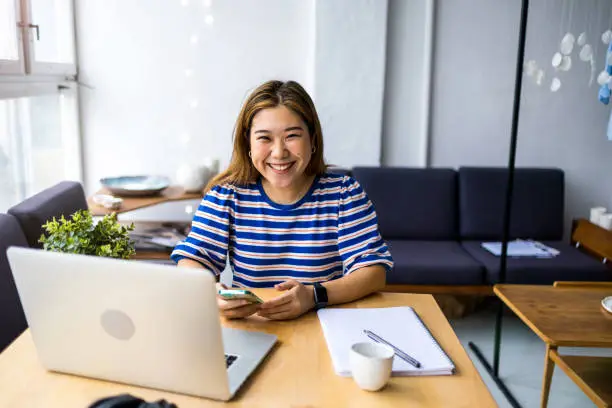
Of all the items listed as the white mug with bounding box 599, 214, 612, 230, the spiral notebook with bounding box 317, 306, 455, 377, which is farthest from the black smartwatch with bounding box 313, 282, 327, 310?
the white mug with bounding box 599, 214, 612, 230

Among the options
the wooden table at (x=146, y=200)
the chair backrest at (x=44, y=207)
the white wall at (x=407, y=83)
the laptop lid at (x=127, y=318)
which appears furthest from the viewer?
the white wall at (x=407, y=83)

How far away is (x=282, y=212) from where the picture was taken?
160 centimetres

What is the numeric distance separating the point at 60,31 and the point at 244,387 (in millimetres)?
2782

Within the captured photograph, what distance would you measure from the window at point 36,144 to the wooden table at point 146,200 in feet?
0.95

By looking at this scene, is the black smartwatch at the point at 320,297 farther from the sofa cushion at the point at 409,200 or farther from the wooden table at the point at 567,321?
the sofa cushion at the point at 409,200

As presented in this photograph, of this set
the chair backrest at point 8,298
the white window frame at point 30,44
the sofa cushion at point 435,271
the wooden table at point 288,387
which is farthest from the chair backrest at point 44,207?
the sofa cushion at point 435,271

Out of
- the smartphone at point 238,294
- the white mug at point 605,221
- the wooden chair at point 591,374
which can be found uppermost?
the smartphone at point 238,294

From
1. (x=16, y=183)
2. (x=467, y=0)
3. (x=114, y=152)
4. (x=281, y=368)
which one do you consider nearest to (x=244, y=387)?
(x=281, y=368)

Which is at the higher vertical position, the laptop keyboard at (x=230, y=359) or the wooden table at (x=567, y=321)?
the laptop keyboard at (x=230, y=359)

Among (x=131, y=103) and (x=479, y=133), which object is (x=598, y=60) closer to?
(x=479, y=133)

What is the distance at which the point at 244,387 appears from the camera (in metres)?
1.03

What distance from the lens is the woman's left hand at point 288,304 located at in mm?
1310

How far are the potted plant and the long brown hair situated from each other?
0.37 meters

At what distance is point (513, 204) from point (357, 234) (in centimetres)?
198
